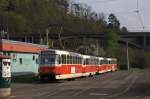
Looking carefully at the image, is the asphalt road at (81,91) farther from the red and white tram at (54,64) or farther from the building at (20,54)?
the building at (20,54)

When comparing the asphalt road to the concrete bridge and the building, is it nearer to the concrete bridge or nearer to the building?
the building

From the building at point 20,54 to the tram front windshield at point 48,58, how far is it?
11720 mm

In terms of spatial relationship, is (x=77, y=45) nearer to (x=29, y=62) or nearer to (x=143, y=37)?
(x=29, y=62)

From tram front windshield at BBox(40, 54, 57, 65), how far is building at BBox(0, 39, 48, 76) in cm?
1172

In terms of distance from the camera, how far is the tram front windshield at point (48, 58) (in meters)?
43.0

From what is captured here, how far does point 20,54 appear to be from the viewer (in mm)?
62281

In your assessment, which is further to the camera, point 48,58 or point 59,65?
point 48,58

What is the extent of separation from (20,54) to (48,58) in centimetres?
1944

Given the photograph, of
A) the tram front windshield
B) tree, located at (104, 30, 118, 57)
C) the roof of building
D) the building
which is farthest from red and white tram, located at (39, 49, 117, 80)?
tree, located at (104, 30, 118, 57)

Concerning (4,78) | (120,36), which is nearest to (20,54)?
(4,78)

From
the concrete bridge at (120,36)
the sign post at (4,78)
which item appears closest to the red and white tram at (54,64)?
the sign post at (4,78)

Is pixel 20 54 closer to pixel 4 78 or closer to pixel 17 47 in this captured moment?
pixel 17 47

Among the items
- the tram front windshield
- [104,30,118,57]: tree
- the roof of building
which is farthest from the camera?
[104,30,118,57]: tree

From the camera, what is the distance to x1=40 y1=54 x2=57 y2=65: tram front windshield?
1694 inches
